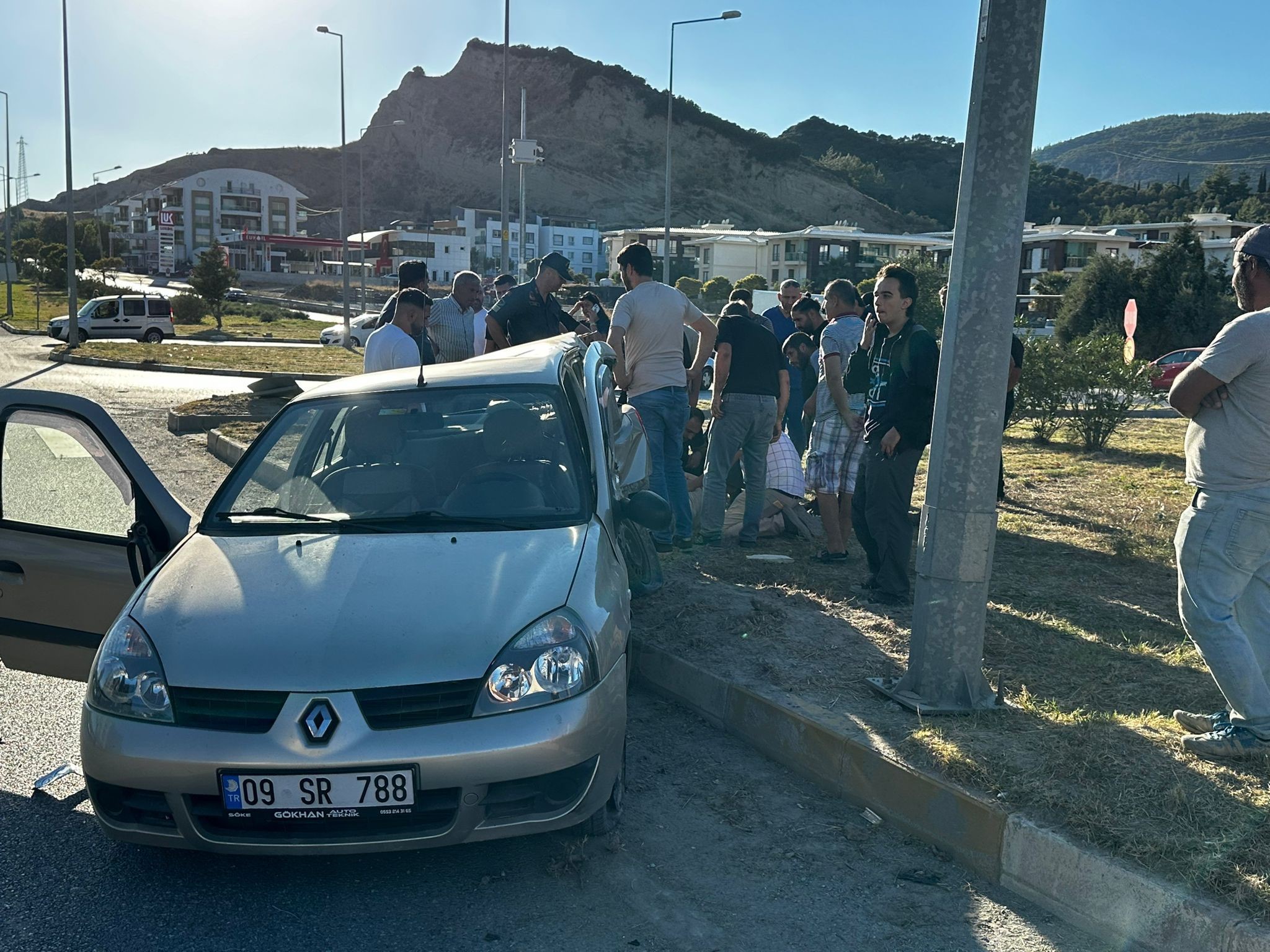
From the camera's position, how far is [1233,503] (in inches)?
151

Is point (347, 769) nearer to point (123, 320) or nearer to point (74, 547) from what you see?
point (74, 547)

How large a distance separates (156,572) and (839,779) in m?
2.59

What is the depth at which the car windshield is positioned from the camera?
164 inches

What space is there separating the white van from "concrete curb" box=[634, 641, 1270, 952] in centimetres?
3897

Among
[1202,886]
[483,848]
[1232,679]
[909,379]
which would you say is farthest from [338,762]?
[909,379]

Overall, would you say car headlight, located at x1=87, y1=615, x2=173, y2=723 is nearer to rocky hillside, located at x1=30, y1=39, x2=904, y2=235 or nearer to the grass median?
the grass median

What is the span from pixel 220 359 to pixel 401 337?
82.0ft

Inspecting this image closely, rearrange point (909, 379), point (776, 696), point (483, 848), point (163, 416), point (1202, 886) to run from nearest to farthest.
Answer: point (1202, 886) < point (483, 848) < point (776, 696) < point (909, 379) < point (163, 416)

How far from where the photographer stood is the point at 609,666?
3570 mm

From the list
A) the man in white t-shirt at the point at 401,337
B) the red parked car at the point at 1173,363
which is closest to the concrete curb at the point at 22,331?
the red parked car at the point at 1173,363

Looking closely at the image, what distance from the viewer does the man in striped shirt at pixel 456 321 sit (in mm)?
9172

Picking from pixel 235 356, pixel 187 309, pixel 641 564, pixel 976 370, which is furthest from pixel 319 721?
pixel 187 309

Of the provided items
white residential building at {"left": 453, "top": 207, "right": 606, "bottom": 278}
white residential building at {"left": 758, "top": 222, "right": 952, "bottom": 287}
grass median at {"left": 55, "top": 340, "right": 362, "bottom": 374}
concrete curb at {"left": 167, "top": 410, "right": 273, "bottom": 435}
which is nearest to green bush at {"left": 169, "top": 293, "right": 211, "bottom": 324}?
grass median at {"left": 55, "top": 340, "right": 362, "bottom": 374}

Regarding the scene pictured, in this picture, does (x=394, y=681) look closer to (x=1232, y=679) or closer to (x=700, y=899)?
(x=700, y=899)
